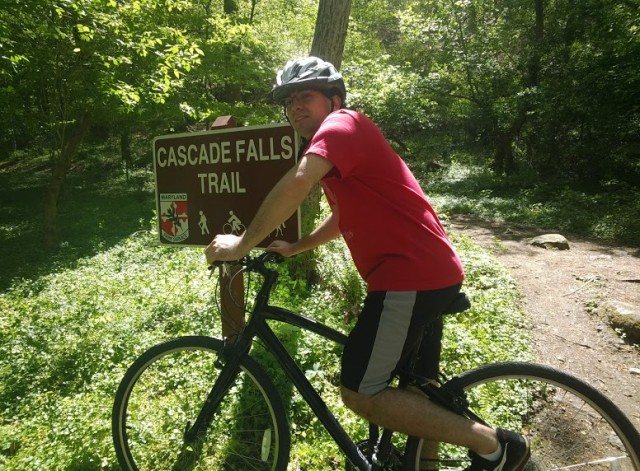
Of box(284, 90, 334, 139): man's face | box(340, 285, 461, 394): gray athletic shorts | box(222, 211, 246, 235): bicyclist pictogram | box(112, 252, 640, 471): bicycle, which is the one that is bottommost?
box(112, 252, 640, 471): bicycle

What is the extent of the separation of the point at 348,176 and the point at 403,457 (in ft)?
4.69

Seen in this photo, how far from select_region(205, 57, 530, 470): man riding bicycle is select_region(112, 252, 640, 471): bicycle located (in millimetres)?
140

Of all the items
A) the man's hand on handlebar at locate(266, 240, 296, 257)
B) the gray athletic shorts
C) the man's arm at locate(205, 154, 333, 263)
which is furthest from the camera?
the man's hand on handlebar at locate(266, 240, 296, 257)

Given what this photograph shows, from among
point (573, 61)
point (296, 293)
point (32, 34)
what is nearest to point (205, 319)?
point (296, 293)

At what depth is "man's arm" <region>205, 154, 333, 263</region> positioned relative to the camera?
163cm

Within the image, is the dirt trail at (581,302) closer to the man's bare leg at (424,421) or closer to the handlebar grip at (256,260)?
the man's bare leg at (424,421)

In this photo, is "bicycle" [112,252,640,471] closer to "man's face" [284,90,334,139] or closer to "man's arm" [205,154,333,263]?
"man's arm" [205,154,333,263]

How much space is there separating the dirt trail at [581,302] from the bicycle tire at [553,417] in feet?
2.80

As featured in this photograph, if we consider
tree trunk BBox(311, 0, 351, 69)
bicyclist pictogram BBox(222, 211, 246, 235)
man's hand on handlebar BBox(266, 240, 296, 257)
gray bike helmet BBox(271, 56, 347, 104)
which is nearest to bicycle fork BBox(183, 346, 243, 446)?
man's hand on handlebar BBox(266, 240, 296, 257)

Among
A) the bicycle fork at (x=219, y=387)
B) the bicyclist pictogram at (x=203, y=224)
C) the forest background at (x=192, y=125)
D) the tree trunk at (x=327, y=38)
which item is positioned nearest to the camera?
the bicycle fork at (x=219, y=387)

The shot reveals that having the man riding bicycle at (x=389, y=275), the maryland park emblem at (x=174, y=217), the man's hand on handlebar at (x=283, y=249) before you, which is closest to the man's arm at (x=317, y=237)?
the man's hand on handlebar at (x=283, y=249)

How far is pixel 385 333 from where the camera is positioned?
5.76ft

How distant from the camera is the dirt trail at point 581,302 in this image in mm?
3494

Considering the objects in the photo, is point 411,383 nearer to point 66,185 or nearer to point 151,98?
point 151,98
